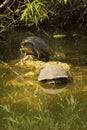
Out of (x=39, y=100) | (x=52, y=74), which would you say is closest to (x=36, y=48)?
(x=52, y=74)

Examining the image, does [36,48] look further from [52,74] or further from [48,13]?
[48,13]

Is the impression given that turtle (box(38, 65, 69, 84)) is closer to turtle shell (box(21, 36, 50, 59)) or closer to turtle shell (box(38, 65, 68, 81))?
turtle shell (box(38, 65, 68, 81))

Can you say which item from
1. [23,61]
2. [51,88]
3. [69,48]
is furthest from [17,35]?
[51,88]

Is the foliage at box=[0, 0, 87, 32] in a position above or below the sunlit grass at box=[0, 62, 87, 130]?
below

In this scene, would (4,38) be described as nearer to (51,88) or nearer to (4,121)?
(51,88)

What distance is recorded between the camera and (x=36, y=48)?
5.88m

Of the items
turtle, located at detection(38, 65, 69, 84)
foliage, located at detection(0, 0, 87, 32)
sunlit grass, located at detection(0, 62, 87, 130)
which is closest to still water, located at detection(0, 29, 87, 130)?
sunlit grass, located at detection(0, 62, 87, 130)

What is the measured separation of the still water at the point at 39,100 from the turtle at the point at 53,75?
11 centimetres

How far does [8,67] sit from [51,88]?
1044mm

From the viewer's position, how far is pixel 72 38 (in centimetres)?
728

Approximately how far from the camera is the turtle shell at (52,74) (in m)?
4.69

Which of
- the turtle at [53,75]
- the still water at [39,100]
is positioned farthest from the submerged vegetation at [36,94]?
the turtle at [53,75]

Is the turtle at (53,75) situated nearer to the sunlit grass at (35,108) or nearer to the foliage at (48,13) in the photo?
the sunlit grass at (35,108)

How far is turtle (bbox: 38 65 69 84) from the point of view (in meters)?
4.70
